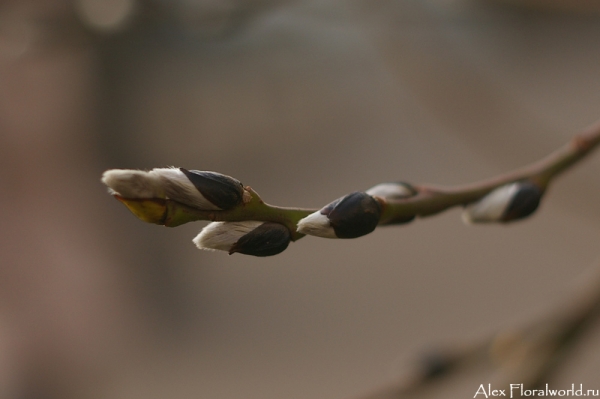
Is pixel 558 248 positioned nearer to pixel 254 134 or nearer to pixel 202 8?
pixel 254 134

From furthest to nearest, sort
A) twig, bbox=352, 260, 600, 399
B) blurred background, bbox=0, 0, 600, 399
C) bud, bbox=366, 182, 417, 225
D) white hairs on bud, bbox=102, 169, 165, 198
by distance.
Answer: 1. blurred background, bbox=0, 0, 600, 399
2. twig, bbox=352, 260, 600, 399
3. bud, bbox=366, 182, 417, 225
4. white hairs on bud, bbox=102, 169, 165, 198

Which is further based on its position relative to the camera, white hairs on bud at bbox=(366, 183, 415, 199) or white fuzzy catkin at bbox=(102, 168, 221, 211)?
white hairs on bud at bbox=(366, 183, 415, 199)

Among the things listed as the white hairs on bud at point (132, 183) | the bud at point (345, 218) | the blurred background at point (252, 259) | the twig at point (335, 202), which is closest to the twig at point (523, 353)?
the twig at point (335, 202)

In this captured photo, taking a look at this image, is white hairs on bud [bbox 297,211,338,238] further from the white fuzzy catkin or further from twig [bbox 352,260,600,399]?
twig [bbox 352,260,600,399]

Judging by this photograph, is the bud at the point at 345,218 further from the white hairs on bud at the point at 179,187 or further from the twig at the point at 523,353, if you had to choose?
the twig at the point at 523,353

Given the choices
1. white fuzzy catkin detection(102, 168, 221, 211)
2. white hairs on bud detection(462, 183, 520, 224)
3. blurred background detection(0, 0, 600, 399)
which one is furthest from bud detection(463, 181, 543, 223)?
blurred background detection(0, 0, 600, 399)

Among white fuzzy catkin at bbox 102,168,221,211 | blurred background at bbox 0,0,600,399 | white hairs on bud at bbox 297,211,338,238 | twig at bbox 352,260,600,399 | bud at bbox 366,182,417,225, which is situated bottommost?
twig at bbox 352,260,600,399
